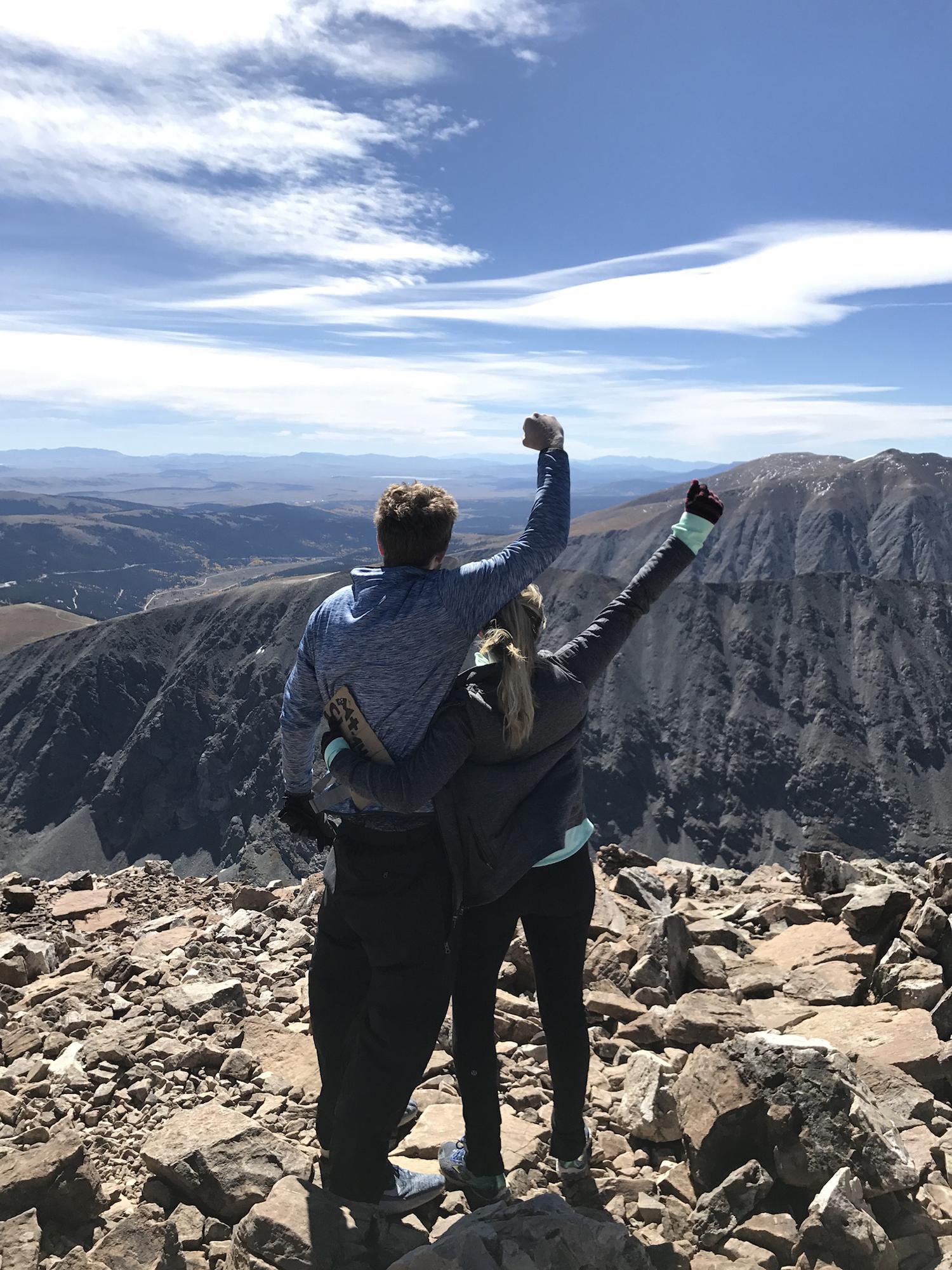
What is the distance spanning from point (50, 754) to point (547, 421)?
455 feet

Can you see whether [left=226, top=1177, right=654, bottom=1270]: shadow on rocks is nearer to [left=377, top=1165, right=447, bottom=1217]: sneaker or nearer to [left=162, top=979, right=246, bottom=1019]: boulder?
[left=377, top=1165, right=447, bottom=1217]: sneaker

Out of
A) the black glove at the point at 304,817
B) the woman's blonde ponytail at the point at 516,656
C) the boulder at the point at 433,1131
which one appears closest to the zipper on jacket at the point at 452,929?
the woman's blonde ponytail at the point at 516,656

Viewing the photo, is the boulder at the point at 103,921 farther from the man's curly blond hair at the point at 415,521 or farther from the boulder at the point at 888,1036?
the man's curly blond hair at the point at 415,521

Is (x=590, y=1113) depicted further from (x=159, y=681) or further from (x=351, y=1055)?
(x=159, y=681)

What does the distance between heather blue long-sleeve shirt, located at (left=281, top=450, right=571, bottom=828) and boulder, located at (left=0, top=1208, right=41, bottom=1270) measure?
2074mm

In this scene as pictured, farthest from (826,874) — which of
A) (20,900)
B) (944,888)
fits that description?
(20,900)

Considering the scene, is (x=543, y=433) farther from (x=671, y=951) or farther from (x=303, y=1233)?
(x=671, y=951)

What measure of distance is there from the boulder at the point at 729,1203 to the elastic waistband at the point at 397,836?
2.00 m

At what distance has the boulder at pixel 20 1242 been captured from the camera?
3.36 m

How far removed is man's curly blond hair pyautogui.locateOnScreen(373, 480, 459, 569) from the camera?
3309mm

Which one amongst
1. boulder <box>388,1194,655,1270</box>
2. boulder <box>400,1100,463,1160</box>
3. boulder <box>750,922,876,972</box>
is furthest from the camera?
boulder <box>750,922,876,972</box>

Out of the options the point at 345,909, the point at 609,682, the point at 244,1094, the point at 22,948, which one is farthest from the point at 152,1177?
the point at 609,682

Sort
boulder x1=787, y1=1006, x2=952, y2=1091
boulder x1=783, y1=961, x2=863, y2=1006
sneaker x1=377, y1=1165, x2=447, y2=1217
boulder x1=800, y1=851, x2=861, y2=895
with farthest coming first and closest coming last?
boulder x1=800, y1=851, x2=861, y2=895 → boulder x1=783, y1=961, x2=863, y2=1006 → boulder x1=787, y1=1006, x2=952, y2=1091 → sneaker x1=377, y1=1165, x2=447, y2=1217

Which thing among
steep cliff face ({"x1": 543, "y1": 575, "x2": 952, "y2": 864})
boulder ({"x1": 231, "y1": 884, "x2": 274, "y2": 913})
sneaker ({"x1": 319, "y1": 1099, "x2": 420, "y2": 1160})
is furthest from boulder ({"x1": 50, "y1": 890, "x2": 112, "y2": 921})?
steep cliff face ({"x1": 543, "y1": 575, "x2": 952, "y2": 864})
